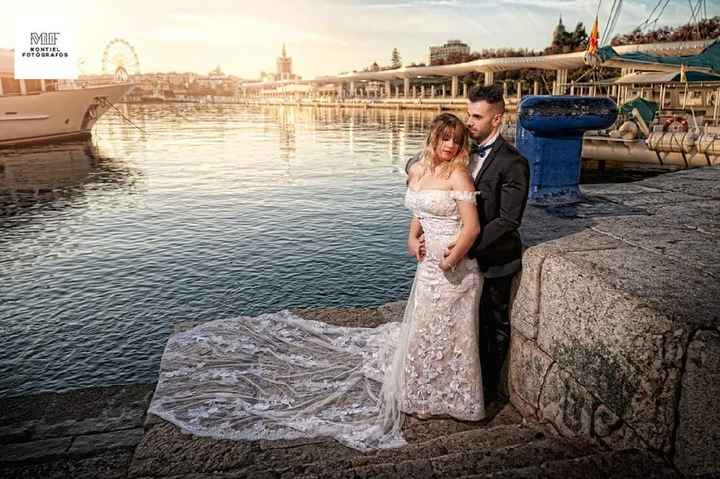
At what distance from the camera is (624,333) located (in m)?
2.26

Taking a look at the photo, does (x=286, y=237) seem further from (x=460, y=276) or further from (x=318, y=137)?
(x=318, y=137)

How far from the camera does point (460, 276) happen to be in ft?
10.0

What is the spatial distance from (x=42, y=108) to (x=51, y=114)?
79cm

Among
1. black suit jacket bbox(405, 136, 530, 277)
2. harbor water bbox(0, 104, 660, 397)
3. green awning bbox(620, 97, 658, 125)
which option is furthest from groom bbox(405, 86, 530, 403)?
green awning bbox(620, 97, 658, 125)

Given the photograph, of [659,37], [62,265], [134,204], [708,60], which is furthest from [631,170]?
[659,37]

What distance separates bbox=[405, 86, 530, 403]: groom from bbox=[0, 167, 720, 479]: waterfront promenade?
0.38 feet

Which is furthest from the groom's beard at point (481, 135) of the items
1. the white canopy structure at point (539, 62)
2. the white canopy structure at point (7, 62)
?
the white canopy structure at point (7, 62)

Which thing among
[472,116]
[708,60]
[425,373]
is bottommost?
[425,373]

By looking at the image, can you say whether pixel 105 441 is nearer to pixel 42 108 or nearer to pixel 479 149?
pixel 479 149

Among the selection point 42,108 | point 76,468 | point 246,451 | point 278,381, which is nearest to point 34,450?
point 76,468

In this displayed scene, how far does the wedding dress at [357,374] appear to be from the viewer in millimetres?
3090

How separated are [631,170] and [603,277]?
70.7 feet

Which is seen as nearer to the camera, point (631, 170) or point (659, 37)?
point (631, 170)

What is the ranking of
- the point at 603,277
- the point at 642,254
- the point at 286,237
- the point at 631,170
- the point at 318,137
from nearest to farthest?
1. the point at 603,277
2. the point at 642,254
3. the point at 286,237
4. the point at 631,170
5. the point at 318,137
